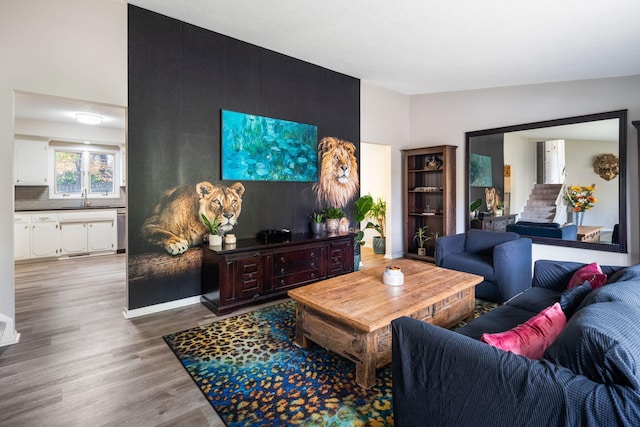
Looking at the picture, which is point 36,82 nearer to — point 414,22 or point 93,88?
point 93,88

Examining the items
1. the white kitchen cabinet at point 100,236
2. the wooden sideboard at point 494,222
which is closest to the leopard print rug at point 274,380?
the wooden sideboard at point 494,222

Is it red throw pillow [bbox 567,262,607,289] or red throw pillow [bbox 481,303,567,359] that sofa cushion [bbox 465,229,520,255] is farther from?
red throw pillow [bbox 481,303,567,359]

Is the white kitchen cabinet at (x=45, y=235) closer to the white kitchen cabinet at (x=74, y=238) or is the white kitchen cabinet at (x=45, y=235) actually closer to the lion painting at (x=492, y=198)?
the white kitchen cabinet at (x=74, y=238)

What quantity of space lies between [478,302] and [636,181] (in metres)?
2.42

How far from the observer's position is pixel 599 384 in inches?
40.4

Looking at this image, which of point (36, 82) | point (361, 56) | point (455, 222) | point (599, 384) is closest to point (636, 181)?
point (455, 222)

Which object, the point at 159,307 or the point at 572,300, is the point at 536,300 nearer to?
the point at 572,300

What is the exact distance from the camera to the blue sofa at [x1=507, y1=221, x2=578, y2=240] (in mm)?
4371

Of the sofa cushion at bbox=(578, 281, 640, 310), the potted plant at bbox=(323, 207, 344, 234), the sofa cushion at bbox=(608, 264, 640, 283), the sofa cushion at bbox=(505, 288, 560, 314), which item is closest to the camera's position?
the sofa cushion at bbox=(578, 281, 640, 310)

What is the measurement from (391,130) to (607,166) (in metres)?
3.13

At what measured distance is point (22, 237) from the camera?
564 centimetres

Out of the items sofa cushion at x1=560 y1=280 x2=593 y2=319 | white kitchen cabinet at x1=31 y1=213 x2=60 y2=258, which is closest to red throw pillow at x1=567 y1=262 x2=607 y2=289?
sofa cushion at x1=560 y1=280 x2=593 y2=319

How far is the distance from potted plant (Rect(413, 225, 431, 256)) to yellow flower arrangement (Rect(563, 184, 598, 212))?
2229 millimetres

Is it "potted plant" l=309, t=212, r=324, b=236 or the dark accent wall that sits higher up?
the dark accent wall
